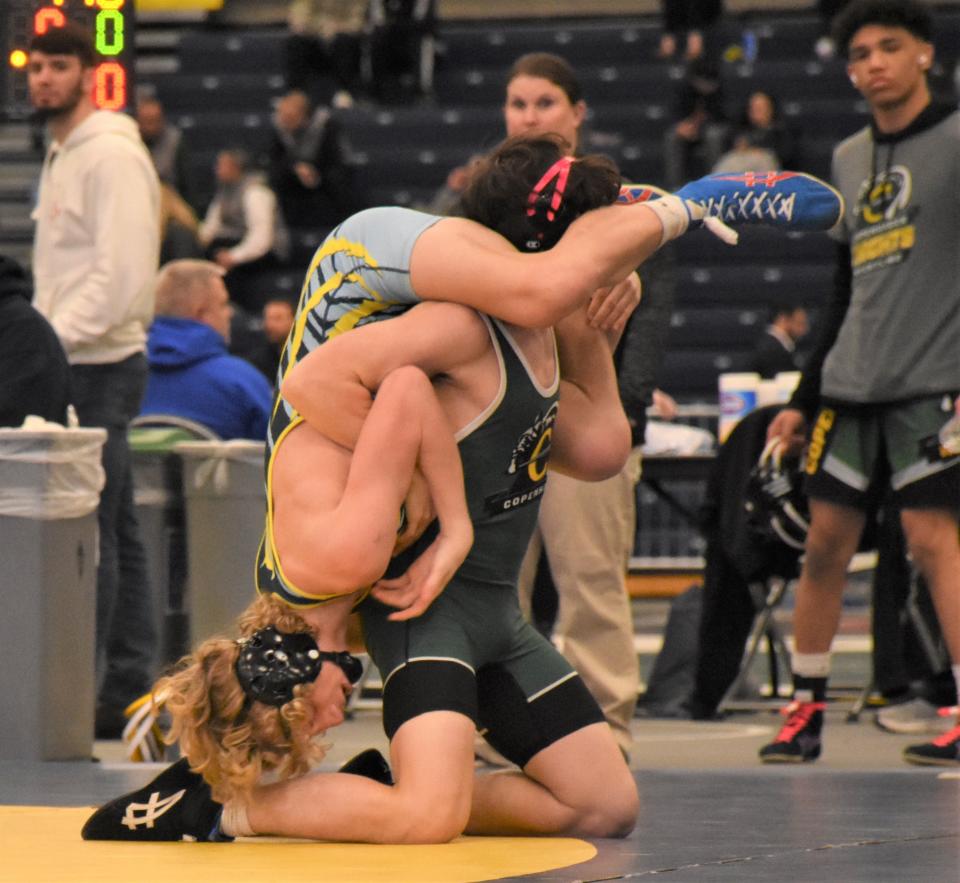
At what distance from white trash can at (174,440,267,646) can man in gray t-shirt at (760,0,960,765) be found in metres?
1.62

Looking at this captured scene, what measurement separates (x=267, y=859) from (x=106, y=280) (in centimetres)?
293

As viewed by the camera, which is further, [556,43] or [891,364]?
[556,43]

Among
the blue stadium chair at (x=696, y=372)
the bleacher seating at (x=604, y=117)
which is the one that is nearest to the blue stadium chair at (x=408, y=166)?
the bleacher seating at (x=604, y=117)

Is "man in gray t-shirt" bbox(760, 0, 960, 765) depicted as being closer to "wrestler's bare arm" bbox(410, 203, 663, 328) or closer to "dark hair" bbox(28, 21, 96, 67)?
"wrestler's bare arm" bbox(410, 203, 663, 328)

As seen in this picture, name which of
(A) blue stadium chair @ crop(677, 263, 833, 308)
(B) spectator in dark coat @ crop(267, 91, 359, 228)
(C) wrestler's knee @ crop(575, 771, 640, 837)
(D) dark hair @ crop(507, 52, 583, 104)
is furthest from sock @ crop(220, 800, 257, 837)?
(B) spectator in dark coat @ crop(267, 91, 359, 228)

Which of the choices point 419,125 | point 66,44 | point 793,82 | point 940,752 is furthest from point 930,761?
point 419,125

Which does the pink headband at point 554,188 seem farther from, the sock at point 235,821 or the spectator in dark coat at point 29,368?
the spectator in dark coat at point 29,368

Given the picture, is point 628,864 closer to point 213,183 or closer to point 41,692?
point 41,692

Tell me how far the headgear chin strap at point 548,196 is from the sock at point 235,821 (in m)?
1.14

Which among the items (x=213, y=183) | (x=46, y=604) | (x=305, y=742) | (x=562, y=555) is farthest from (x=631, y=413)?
(x=213, y=183)

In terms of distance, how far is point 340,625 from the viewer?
12.7ft

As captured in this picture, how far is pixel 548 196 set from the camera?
12.6 ft

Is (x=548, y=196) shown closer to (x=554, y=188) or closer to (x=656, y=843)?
(x=554, y=188)

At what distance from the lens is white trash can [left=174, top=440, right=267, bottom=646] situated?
6.11 meters
